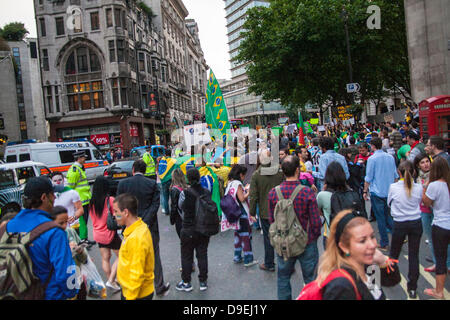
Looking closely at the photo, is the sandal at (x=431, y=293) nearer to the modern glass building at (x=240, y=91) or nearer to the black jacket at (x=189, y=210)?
the black jacket at (x=189, y=210)

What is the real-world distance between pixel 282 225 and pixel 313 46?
75.4 ft

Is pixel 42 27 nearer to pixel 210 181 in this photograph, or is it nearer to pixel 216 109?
pixel 216 109

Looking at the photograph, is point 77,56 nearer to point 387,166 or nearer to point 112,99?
point 112,99

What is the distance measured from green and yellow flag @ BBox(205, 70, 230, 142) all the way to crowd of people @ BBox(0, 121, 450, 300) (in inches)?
140

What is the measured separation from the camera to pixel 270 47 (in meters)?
24.6

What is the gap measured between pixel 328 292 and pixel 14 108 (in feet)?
195

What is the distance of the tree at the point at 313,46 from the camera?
903 inches

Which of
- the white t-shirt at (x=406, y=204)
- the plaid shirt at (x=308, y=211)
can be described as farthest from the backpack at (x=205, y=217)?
the white t-shirt at (x=406, y=204)

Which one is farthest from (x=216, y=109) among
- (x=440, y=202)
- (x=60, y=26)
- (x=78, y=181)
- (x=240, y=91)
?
(x=240, y=91)

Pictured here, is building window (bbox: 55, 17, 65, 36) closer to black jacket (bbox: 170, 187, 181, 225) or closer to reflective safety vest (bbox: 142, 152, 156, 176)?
reflective safety vest (bbox: 142, 152, 156, 176)

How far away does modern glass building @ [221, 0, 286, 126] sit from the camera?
91.4 meters

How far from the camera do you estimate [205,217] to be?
15.2 feet

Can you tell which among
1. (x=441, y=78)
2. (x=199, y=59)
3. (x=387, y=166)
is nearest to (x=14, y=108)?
(x=199, y=59)

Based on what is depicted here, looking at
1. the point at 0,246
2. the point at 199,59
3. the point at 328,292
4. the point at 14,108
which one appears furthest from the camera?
the point at 199,59
